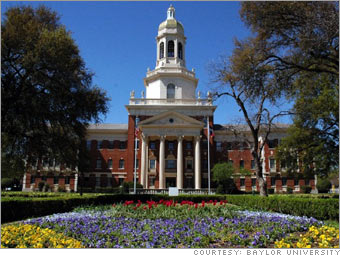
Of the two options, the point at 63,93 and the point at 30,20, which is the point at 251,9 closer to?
the point at 63,93

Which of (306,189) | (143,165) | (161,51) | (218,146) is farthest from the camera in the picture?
(161,51)

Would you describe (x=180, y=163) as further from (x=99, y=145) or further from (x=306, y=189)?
(x=306, y=189)

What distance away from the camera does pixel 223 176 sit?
147 ft

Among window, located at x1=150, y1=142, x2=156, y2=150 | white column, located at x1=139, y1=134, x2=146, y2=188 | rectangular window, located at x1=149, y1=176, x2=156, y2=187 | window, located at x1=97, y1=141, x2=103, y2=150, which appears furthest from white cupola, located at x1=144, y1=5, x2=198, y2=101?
rectangular window, located at x1=149, y1=176, x2=156, y2=187

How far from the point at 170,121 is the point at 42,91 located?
107 feet

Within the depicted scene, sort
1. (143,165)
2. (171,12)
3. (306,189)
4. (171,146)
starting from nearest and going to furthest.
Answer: (143,165), (306,189), (171,146), (171,12)

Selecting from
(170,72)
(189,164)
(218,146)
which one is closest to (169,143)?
(189,164)

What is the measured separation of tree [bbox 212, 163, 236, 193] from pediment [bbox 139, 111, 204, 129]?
783cm

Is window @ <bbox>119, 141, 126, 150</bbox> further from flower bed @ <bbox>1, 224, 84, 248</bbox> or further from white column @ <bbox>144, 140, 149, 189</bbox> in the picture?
flower bed @ <bbox>1, 224, 84, 248</bbox>

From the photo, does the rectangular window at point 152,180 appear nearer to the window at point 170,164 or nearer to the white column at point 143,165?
the white column at point 143,165

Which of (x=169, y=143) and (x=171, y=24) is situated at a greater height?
(x=171, y=24)

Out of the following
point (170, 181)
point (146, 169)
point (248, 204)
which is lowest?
point (248, 204)

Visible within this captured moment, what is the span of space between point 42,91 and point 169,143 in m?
35.3

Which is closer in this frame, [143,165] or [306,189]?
[143,165]
